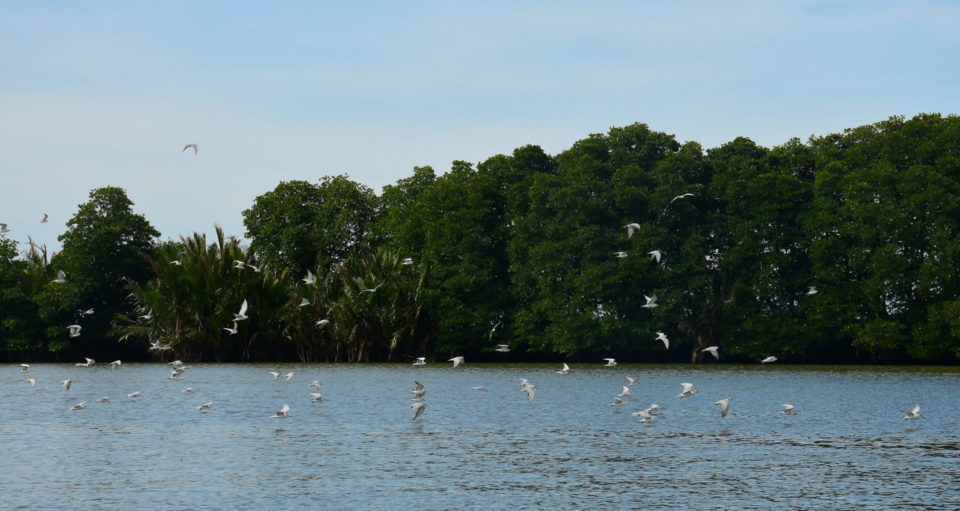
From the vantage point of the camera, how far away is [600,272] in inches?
3895

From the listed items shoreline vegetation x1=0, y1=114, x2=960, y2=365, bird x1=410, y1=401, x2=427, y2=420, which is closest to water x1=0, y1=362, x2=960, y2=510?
bird x1=410, y1=401, x2=427, y2=420

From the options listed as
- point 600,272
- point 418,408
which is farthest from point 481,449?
point 600,272

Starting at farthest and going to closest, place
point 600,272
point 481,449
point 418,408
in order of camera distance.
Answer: point 600,272 < point 418,408 < point 481,449

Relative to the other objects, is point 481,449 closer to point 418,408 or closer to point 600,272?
point 418,408

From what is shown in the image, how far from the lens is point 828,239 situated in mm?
96438

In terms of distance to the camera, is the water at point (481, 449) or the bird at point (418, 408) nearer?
the water at point (481, 449)

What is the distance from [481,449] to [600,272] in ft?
211

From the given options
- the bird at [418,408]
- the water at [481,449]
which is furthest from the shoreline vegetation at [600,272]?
the bird at [418,408]

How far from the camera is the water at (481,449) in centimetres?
2666

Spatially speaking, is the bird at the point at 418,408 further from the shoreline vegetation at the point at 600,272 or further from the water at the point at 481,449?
the shoreline vegetation at the point at 600,272

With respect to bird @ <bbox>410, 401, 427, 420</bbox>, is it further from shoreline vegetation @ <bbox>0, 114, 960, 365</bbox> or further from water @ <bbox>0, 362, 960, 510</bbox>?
shoreline vegetation @ <bbox>0, 114, 960, 365</bbox>

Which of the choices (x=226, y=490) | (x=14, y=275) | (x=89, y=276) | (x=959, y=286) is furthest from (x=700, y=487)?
(x=14, y=275)

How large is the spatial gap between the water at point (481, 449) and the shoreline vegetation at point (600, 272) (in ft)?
102

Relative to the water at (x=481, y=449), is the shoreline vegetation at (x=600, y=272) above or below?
above
